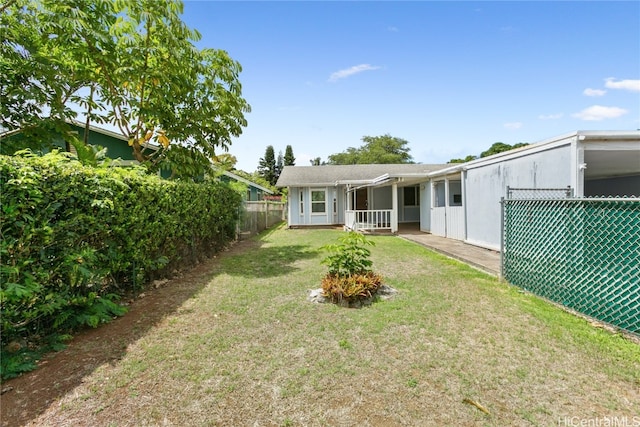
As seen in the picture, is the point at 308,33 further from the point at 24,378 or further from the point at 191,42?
the point at 24,378

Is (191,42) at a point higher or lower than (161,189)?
higher

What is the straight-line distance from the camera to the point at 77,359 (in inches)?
121

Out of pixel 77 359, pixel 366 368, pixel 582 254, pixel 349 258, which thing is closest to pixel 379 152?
pixel 349 258

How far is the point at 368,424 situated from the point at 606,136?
22.6 ft

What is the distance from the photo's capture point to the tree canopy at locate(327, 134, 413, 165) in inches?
2114

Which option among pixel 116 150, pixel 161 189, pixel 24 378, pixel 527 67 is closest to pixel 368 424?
pixel 24 378

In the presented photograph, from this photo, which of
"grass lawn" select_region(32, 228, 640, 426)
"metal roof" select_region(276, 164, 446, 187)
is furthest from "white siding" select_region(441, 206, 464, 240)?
"metal roof" select_region(276, 164, 446, 187)

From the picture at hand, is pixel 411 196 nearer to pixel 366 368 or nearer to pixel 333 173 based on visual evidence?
pixel 333 173

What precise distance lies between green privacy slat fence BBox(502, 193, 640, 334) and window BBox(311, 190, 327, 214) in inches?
522

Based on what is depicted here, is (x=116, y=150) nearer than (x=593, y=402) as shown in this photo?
No

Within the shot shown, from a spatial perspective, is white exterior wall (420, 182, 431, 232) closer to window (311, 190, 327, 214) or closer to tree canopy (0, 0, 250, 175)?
window (311, 190, 327, 214)

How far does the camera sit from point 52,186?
3252 millimetres

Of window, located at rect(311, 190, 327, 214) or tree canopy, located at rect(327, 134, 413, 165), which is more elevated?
tree canopy, located at rect(327, 134, 413, 165)

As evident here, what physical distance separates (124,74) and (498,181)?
417 inches
